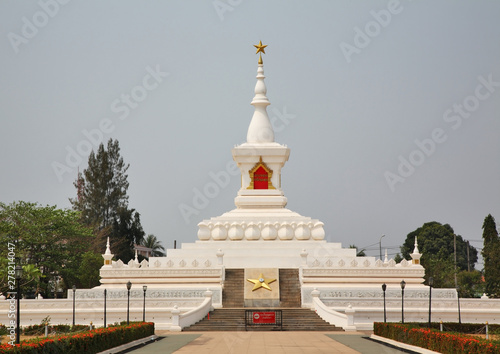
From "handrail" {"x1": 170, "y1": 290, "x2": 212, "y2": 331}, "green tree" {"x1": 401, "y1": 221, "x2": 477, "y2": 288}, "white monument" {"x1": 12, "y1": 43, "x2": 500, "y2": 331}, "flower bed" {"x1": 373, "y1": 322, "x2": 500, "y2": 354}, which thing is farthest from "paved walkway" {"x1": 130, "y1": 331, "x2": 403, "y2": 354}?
"green tree" {"x1": 401, "y1": 221, "x2": 477, "y2": 288}

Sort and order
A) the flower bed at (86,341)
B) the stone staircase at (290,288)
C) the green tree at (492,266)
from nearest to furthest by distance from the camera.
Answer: the flower bed at (86,341) → the stone staircase at (290,288) → the green tree at (492,266)

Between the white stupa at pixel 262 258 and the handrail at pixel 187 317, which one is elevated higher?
the white stupa at pixel 262 258

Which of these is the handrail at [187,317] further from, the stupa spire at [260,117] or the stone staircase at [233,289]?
the stupa spire at [260,117]

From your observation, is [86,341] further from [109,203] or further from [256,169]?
[109,203]

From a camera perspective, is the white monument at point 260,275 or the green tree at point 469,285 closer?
the white monument at point 260,275

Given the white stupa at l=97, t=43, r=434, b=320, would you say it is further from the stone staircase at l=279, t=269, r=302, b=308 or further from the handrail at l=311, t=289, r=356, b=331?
the handrail at l=311, t=289, r=356, b=331

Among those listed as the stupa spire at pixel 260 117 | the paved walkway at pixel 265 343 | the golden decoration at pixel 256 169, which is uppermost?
the stupa spire at pixel 260 117

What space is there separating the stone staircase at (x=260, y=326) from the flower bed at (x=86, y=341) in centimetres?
587

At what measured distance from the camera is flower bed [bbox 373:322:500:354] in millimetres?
23953

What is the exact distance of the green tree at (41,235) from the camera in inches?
2280

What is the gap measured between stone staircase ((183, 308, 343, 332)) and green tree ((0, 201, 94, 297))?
1818cm

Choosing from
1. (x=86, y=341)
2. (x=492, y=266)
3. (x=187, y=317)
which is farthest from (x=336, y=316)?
(x=492, y=266)

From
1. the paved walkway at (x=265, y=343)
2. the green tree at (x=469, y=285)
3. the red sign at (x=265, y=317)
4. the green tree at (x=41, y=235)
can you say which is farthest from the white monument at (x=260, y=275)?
the green tree at (x=469, y=285)

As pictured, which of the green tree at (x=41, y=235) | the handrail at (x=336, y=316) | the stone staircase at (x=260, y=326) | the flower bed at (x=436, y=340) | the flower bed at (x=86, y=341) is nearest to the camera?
the flower bed at (x=86, y=341)
